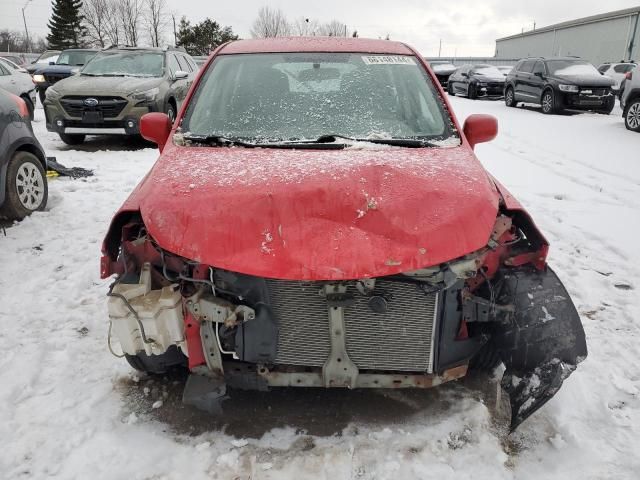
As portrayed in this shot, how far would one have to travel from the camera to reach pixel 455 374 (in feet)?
7.71

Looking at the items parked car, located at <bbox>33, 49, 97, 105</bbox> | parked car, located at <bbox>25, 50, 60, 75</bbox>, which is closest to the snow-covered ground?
parked car, located at <bbox>33, 49, 97, 105</bbox>

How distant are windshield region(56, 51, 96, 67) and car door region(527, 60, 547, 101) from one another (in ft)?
45.6

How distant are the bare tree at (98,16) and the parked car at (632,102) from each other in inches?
1850

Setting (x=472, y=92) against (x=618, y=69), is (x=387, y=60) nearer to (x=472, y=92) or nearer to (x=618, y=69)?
(x=472, y=92)

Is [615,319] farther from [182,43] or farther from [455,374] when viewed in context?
[182,43]

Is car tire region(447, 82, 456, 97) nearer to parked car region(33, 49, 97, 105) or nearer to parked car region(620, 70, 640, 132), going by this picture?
parked car region(620, 70, 640, 132)

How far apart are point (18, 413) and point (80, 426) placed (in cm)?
36

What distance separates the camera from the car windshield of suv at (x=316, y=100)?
2.89 meters

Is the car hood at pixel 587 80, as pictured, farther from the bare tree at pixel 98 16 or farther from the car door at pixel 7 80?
the bare tree at pixel 98 16

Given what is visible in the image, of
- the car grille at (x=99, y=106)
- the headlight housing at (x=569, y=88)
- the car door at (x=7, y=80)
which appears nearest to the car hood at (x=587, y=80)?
the headlight housing at (x=569, y=88)

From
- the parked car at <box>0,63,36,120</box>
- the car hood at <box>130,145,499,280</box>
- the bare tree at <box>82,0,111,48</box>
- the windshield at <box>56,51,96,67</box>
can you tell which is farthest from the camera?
the bare tree at <box>82,0,111,48</box>

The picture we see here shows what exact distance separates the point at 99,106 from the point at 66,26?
48.0 metres

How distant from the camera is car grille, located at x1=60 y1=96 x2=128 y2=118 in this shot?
862 cm

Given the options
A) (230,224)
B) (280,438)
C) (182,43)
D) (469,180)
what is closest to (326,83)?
(469,180)
